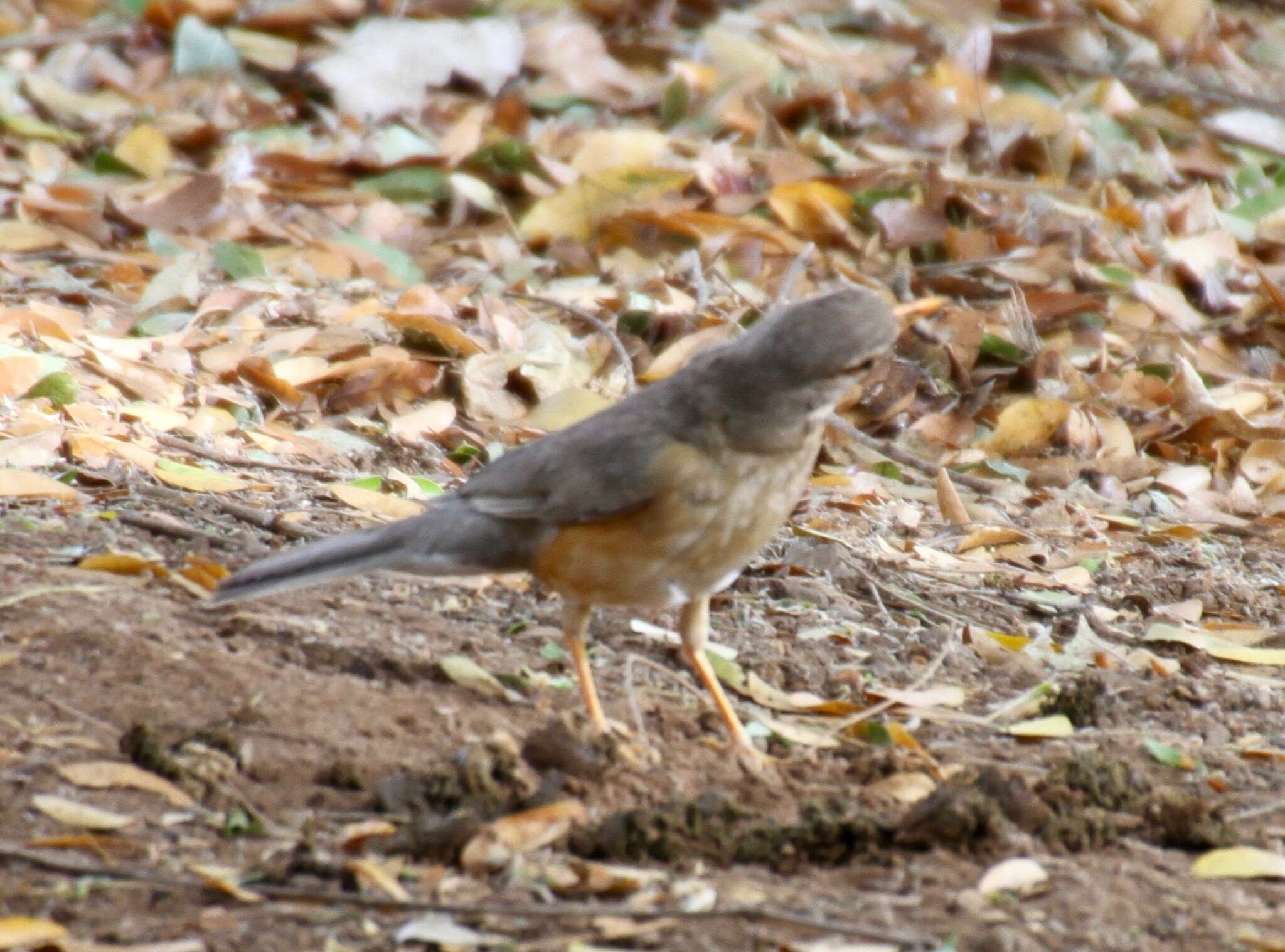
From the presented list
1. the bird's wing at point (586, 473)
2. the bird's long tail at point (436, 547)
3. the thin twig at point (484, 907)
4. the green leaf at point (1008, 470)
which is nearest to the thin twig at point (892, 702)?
the bird's wing at point (586, 473)

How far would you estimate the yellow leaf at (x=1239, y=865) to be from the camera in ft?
12.6

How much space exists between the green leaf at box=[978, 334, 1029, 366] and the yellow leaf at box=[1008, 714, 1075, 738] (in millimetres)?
3118

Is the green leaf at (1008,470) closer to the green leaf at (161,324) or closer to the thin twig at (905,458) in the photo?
the thin twig at (905,458)

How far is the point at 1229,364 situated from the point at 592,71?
13.1 feet

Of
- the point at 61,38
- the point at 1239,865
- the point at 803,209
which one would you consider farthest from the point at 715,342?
the point at 61,38

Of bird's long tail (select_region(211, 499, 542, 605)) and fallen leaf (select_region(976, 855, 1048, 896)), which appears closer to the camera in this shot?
fallen leaf (select_region(976, 855, 1048, 896))

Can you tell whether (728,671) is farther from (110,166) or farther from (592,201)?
(110,166)

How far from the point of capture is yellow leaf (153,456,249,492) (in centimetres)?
564

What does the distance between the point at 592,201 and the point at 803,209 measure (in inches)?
41.5

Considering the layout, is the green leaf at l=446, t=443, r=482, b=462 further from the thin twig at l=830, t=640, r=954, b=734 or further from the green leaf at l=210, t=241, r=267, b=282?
the thin twig at l=830, t=640, r=954, b=734

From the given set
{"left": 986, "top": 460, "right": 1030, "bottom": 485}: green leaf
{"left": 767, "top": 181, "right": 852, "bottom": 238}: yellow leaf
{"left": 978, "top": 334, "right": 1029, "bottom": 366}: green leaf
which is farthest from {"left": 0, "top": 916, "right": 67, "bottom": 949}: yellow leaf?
{"left": 767, "top": 181, "right": 852, "bottom": 238}: yellow leaf

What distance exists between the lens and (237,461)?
19.6 ft

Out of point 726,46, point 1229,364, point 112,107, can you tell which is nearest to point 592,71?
point 726,46

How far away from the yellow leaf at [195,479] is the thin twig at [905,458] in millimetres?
2429
